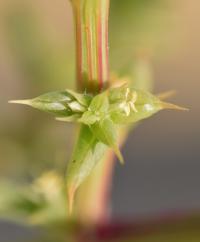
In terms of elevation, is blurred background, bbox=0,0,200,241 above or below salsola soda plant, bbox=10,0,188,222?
above

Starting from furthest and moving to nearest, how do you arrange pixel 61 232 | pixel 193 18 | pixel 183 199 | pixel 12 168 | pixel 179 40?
pixel 193 18 → pixel 183 199 → pixel 179 40 → pixel 12 168 → pixel 61 232

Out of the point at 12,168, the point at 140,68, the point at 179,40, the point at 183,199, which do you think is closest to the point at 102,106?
the point at 140,68

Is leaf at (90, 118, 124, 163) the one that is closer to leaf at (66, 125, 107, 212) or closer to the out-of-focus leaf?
leaf at (66, 125, 107, 212)

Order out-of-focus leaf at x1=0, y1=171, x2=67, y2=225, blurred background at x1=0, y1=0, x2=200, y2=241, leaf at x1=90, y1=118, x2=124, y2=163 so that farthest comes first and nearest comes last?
blurred background at x1=0, y1=0, x2=200, y2=241 → out-of-focus leaf at x1=0, y1=171, x2=67, y2=225 → leaf at x1=90, y1=118, x2=124, y2=163

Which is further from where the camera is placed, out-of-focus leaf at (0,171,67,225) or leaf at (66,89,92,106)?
out-of-focus leaf at (0,171,67,225)

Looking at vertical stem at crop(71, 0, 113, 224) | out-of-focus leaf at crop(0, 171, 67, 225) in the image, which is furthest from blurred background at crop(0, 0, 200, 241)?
vertical stem at crop(71, 0, 113, 224)

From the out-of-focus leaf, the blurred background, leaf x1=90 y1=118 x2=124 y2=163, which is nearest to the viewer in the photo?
leaf x1=90 y1=118 x2=124 y2=163

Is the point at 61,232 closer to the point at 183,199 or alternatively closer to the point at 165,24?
the point at 165,24

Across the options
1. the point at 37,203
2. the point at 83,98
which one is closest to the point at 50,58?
the point at 37,203
